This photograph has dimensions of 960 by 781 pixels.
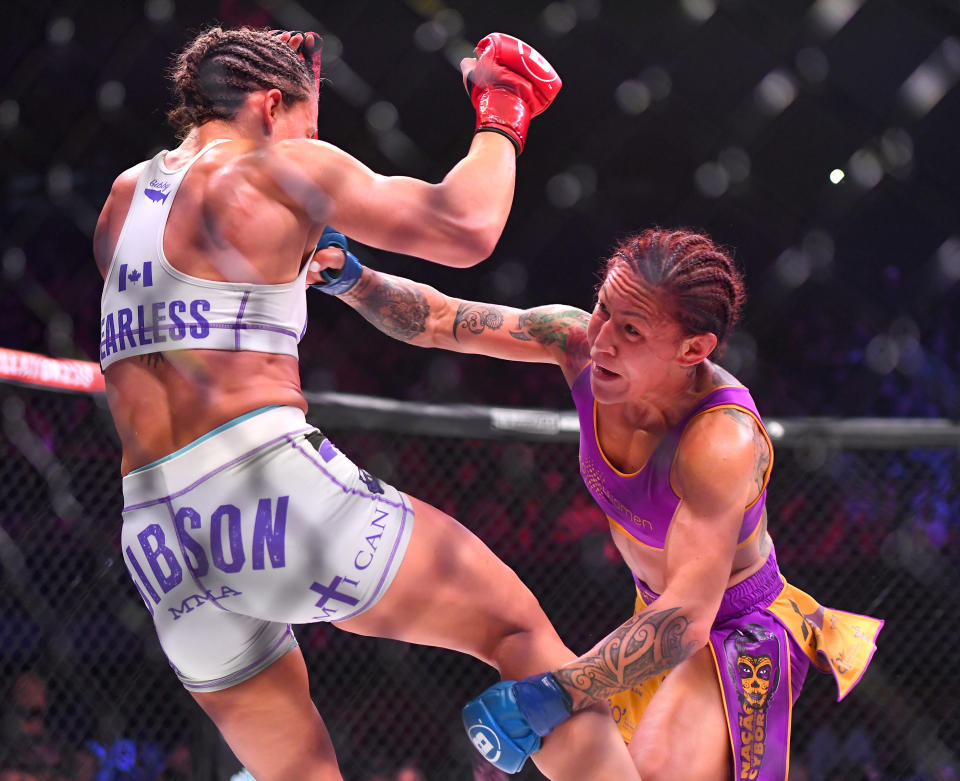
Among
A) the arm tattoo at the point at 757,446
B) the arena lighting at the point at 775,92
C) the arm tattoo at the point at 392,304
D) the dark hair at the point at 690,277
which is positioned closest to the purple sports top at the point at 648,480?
the arm tattoo at the point at 757,446

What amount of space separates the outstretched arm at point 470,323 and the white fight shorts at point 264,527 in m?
0.60

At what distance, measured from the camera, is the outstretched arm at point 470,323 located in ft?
6.09

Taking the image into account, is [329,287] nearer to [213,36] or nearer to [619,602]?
[213,36]

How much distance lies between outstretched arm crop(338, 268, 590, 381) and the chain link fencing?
1.26ft

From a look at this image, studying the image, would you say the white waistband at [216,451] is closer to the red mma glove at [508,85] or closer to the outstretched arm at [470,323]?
the red mma glove at [508,85]

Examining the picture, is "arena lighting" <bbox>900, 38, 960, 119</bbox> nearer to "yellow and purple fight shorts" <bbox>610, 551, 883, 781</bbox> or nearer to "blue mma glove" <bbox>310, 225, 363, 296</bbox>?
"yellow and purple fight shorts" <bbox>610, 551, 883, 781</bbox>

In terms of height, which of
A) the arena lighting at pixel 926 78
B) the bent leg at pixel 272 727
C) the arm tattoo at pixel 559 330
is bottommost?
the bent leg at pixel 272 727

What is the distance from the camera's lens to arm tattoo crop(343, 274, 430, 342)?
1865mm

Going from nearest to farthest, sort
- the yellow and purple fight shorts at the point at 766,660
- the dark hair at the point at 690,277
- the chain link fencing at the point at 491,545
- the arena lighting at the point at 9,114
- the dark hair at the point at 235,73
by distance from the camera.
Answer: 1. the dark hair at the point at 235,73
2. the dark hair at the point at 690,277
3. the yellow and purple fight shorts at the point at 766,660
4. the chain link fencing at the point at 491,545
5. the arena lighting at the point at 9,114

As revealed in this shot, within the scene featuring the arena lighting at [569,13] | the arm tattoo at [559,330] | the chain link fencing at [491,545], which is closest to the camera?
the arm tattoo at [559,330]

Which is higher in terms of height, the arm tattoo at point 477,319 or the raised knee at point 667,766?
the arm tattoo at point 477,319

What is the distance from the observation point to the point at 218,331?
1277 mm

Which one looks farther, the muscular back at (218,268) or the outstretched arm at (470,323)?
the outstretched arm at (470,323)

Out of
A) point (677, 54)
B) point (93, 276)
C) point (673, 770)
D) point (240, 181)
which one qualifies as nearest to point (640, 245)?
point (240, 181)
